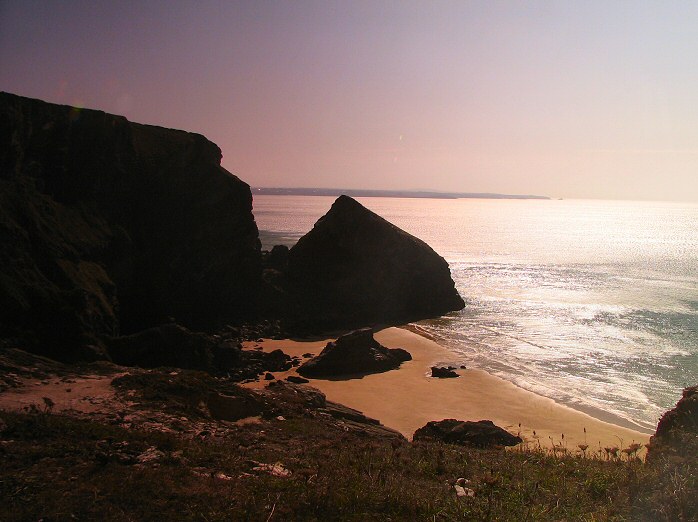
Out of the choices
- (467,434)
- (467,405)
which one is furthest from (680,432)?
(467,405)

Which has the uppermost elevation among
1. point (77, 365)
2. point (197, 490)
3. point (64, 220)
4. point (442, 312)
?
point (64, 220)

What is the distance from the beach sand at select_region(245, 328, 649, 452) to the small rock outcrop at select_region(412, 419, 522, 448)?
0.85 meters

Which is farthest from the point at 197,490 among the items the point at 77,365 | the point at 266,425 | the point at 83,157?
the point at 83,157

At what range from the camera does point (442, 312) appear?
151 feet

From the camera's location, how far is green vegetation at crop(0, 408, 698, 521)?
7652 millimetres

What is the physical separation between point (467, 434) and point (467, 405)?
6.55 m

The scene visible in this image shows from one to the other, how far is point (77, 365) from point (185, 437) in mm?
7582

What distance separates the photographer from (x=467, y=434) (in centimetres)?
1684

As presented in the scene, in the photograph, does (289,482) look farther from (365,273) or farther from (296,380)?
Result: (365,273)

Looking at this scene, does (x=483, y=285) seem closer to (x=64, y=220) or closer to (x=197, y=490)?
(x=64, y=220)

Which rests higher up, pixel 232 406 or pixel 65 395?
pixel 65 395

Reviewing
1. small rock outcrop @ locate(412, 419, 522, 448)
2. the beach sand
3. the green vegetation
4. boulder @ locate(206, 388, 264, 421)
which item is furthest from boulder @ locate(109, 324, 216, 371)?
small rock outcrop @ locate(412, 419, 522, 448)

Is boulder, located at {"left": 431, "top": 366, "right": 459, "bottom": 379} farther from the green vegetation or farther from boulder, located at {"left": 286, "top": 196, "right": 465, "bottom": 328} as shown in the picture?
the green vegetation

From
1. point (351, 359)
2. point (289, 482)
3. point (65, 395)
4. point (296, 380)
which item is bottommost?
point (296, 380)
